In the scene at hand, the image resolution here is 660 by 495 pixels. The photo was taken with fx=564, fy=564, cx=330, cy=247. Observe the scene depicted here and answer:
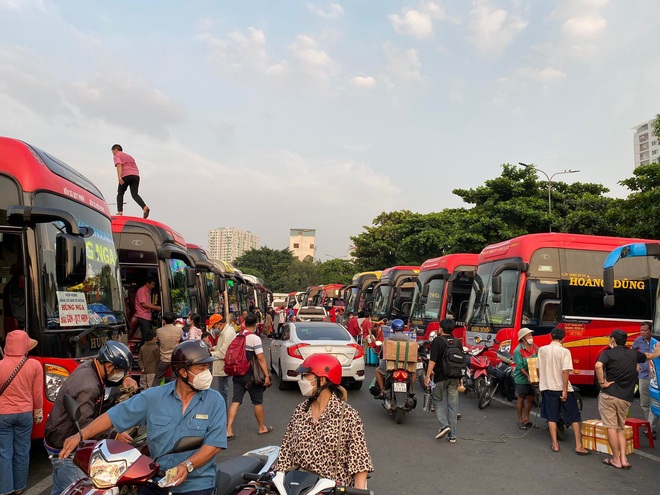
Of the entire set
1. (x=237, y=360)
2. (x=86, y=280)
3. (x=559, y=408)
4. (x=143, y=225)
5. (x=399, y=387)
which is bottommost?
(x=559, y=408)

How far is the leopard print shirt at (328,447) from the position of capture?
352cm

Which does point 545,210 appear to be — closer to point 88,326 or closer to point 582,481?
point 582,481

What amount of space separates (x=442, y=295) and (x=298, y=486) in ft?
49.4

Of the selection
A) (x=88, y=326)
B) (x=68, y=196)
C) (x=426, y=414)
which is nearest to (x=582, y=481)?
(x=426, y=414)

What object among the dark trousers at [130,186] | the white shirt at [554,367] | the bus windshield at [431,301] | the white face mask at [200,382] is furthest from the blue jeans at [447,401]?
the bus windshield at [431,301]

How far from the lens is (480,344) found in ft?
41.6

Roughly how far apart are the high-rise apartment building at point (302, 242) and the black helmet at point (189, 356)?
146119 millimetres

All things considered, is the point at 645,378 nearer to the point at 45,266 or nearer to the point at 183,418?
the point at 183,418

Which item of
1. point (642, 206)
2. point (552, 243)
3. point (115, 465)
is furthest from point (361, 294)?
point (115, 465)

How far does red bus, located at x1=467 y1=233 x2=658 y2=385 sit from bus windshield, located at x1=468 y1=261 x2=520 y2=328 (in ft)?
0.08

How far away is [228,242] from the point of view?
6777 inches

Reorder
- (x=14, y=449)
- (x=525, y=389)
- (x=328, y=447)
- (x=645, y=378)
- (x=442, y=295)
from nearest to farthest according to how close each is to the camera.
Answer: (x=328, y=447) → (x=14, y=449) → (x=525, y=389) → (x=645, y=378) → (x=442, y=295)

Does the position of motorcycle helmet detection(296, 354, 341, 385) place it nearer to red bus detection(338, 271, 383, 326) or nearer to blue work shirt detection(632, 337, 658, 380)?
blue work shirt detection(632, 337, 658, 380)

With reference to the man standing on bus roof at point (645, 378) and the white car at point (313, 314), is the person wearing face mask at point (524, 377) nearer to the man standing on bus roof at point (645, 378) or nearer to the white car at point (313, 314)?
the man standing on bus roof at point (645, 378)
